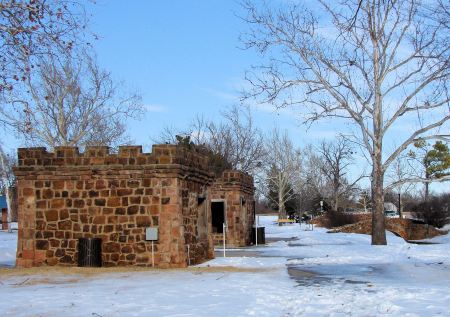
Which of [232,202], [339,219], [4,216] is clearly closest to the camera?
[232,202]

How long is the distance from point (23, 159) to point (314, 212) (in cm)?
6605

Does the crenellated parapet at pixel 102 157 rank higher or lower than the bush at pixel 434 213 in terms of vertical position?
higher

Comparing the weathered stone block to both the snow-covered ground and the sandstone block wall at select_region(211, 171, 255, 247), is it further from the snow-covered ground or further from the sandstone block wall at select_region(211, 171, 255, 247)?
the sandstone block wall at select_region(211, 171, 255, 247)

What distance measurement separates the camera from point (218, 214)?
30.0m

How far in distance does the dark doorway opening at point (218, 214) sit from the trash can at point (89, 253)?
13001mm

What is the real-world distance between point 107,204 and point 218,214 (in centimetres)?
1335

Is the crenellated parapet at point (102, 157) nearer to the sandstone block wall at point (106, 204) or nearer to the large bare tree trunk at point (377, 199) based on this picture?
the sandstone block wall at point (106, 204)

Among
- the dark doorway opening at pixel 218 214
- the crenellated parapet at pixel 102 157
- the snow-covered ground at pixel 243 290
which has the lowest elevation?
the snow-covered ground at pixel 243 290

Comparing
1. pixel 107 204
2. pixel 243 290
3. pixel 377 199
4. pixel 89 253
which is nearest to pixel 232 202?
pixel 377 199

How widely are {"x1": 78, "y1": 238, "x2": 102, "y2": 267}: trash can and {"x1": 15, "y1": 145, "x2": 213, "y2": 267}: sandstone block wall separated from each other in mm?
292

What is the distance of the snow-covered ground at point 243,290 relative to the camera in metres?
9.25

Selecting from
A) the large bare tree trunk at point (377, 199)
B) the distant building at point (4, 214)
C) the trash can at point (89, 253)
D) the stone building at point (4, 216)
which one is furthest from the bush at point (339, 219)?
the trash can at point (89, 253)

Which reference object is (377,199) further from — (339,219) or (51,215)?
(339,219)

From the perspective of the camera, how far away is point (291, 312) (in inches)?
360
